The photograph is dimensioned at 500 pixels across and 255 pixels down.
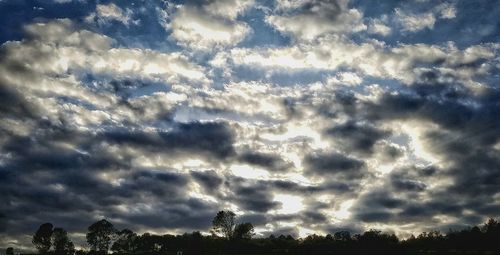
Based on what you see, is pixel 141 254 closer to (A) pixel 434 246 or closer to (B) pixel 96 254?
(B) pixel 96 254

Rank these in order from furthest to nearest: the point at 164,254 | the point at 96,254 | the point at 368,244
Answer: the point at 96,254 < the point at 164,254 < the point at 368,244

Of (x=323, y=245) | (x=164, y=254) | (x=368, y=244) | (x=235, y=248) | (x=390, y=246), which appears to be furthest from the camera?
(x=164, y=254)

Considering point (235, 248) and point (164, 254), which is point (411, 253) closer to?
point (235, 248)

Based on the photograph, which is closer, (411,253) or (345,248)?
(411,253)

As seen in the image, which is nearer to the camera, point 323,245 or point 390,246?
point 390,246

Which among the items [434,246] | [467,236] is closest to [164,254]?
[434,246]

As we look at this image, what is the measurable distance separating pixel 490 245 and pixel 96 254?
507 feet

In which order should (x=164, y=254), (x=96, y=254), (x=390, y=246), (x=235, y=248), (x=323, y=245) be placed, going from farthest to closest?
1. (x=96, y=254)
2. (x=164, y=254)
3. (x=235, y=248)
4. (x=323, y=245)
5. (x=390, y=246)

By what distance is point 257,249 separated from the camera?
6314 inches

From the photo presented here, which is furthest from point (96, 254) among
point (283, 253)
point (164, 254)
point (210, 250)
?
point (283, 253)

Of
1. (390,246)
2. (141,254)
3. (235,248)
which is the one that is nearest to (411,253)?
(390,246)

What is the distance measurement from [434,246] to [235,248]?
7092 cm

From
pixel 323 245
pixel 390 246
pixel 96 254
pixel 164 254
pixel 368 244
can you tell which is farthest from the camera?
pixel 96 254

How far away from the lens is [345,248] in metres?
146
